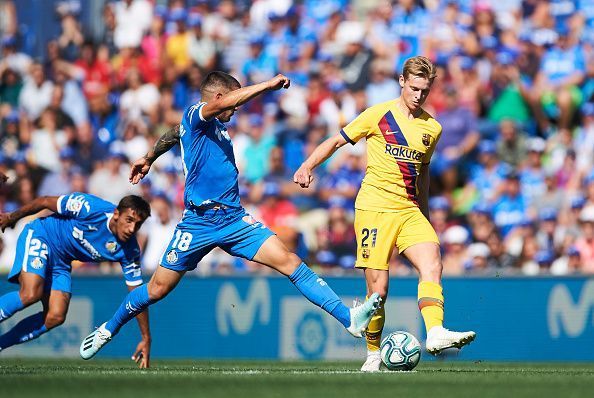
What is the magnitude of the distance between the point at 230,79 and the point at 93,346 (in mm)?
2634

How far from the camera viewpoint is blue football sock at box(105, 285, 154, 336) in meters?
10.6

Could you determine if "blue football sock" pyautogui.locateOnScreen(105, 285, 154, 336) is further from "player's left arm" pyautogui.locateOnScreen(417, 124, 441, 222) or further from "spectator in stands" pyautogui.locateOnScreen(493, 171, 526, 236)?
"spectator in stands" pyautogui.locateOnScreen(493, 171, 526, 236)

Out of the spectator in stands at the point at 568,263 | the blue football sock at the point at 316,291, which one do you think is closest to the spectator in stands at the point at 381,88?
the spectator in stands at the point at 568,263

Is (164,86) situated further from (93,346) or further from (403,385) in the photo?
(403,385)

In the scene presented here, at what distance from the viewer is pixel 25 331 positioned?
38.8 ft

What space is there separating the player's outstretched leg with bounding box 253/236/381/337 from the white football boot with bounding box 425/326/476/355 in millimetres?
503

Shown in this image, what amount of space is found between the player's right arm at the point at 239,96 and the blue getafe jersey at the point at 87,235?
226 cm

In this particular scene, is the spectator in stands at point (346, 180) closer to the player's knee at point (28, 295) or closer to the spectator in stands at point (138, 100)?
the spectator in stands at point (138, 100)

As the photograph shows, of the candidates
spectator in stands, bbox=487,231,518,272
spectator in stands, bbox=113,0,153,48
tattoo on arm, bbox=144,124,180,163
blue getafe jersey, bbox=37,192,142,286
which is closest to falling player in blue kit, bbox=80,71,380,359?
tattoo on arm, bbox=144,124,180,163

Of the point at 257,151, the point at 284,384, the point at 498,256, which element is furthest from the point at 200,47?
the point at 284,384

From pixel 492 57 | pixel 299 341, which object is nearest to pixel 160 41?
pixel 492 57

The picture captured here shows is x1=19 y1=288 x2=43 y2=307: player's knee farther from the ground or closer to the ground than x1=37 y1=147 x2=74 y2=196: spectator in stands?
closer to the ground

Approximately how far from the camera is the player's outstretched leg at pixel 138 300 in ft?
34.4

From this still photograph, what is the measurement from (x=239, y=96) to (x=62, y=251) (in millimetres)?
3355
